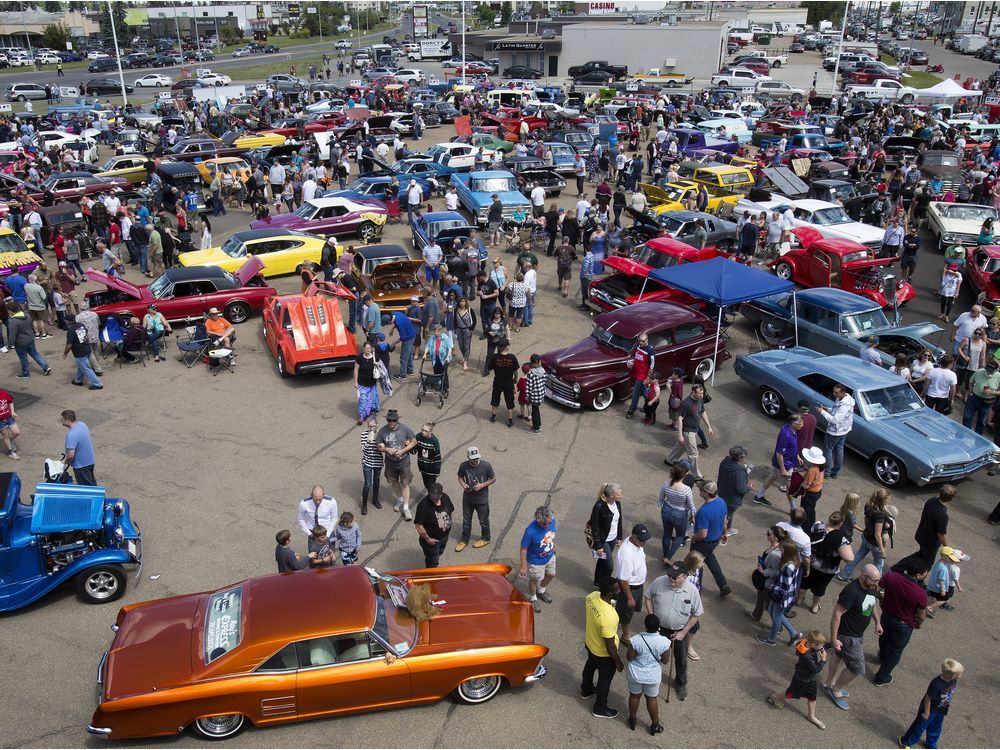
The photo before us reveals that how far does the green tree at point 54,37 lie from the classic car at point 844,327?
355ft

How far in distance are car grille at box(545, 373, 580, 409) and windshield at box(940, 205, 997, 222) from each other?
15.5m

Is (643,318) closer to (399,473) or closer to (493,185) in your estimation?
(399,473)

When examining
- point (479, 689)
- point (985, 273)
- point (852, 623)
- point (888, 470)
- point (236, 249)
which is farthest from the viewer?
point (236, 249)

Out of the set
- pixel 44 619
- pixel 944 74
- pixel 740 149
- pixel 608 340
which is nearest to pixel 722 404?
pixel 608 340

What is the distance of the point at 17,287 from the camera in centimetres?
1614

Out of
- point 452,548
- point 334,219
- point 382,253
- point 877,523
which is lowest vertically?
point 452,548

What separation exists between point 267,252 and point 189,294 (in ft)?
10.9

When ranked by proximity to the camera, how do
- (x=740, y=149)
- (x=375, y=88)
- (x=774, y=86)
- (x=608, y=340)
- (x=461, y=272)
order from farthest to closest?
(x=774, y=86)
(x=375, y=88)
(x=740, y=149)
(x=461, y=272)
(x=608, y=340)

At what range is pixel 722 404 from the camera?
14180 millimetres

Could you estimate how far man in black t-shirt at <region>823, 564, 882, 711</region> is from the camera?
7086mm

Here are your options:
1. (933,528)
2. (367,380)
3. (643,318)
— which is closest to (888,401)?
(933,528)

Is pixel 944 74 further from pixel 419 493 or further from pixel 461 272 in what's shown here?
pixel 419 493

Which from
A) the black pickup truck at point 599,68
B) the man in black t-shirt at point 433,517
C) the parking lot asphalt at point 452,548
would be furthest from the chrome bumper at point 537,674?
the black pickup truck at point 599,68

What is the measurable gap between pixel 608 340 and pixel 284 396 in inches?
242
